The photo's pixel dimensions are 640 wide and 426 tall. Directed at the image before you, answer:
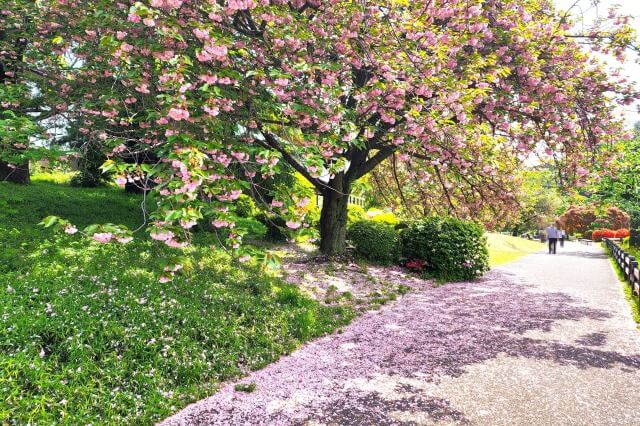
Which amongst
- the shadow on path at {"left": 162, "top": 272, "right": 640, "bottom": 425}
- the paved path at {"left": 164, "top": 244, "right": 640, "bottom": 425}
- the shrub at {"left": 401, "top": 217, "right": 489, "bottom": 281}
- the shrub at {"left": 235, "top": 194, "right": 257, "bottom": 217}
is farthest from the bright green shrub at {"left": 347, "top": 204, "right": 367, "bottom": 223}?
the paved path at {"left": 164, "top": 244, "right": 640, "bottom": 425}

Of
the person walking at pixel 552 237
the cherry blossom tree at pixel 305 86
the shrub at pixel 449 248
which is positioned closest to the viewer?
the cherry blossom tree at pixel 305 86

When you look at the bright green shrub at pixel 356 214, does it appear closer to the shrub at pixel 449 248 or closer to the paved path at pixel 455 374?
the shrub at pixel 449 248

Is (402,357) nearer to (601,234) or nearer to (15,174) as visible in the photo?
(15,174)

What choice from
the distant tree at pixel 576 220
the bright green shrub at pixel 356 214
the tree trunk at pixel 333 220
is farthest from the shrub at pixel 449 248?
the distant tree at pixel 576 220

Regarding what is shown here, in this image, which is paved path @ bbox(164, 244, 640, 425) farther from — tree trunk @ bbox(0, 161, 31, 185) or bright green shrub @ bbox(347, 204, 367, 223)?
tree trunk @ bbox(0, 161, 31, 185)

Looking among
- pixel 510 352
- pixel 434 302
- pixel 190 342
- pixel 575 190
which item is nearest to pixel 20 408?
pixel 190 342

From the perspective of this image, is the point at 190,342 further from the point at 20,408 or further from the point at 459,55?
the point at 459,55

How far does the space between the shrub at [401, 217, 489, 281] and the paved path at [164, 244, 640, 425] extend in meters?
3.29

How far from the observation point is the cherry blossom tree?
4.85 m

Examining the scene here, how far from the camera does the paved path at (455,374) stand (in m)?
3.92

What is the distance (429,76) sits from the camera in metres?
6.76

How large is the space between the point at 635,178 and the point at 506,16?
58.5 feet

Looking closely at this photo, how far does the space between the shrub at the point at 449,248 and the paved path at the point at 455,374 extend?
329 cm

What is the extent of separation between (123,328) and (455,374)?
13.1ft
